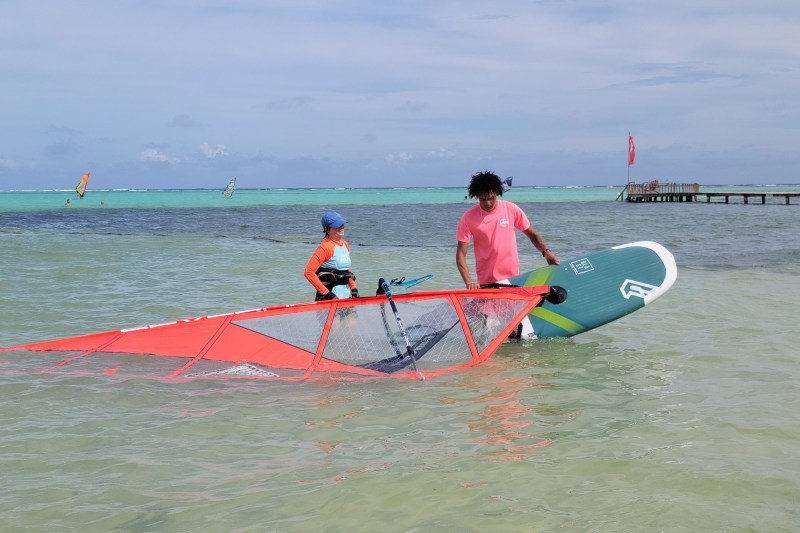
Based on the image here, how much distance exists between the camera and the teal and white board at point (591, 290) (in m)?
8.09

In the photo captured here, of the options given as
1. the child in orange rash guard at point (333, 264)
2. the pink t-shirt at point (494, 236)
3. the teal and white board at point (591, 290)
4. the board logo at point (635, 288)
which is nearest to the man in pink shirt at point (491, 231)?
the pink t-shirt at point (494, 236)

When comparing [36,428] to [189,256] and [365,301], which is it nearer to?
[365,301]

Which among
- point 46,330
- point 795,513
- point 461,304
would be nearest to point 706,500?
point 795,513

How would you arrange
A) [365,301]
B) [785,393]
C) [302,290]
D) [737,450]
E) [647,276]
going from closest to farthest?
[737,450], [785,393], [365,301], [647,276], [302,290]

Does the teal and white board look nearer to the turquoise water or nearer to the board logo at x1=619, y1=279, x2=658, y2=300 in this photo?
the board logo at x1=619, y1=279, x2=658, y2=300

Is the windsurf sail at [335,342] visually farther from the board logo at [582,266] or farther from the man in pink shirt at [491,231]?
the board logo at [582,266]

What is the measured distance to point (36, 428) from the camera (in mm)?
5613

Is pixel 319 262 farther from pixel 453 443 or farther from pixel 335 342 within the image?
pixel 453 443

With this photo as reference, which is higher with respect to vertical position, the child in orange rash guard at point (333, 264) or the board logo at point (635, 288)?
the child in orange rash guard at point (333, 264)

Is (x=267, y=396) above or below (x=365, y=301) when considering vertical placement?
below

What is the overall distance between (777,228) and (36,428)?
1238 inches

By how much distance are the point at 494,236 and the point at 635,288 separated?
6.10 feet

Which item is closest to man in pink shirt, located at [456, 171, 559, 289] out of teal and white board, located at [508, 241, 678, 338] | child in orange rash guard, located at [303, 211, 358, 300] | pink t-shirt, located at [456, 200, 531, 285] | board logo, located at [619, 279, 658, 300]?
pink t-shirt, located at [456, 200, 531, 285]

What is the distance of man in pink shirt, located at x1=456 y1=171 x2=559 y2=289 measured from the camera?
737 cm
